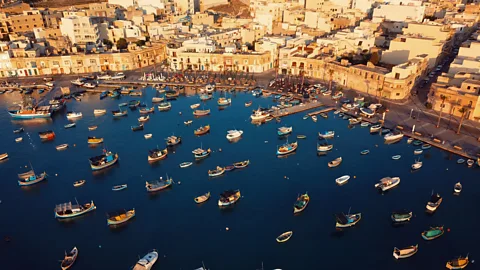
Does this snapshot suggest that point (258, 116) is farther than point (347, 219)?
Yes

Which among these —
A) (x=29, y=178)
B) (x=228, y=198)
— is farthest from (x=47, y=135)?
(x=228, y=198)

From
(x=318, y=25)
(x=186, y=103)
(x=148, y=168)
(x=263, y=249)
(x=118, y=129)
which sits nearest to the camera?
(x=263, y=249)

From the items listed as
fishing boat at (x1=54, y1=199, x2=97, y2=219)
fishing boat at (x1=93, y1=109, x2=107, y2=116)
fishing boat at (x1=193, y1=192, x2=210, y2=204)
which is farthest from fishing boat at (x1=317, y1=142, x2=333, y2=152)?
fishing boat at (x1=93, y1=109, x2=107, y2=116)

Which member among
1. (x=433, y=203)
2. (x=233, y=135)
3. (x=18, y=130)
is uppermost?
(x=18, y=130)

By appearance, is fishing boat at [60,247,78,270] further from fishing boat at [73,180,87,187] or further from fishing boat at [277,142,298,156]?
fishing boat at [277,142,298,156]

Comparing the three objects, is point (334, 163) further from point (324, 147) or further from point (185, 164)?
point (185, 164)

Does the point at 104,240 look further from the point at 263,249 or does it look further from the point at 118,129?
the point at 118,129

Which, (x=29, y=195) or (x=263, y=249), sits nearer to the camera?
(x=263, y=249)

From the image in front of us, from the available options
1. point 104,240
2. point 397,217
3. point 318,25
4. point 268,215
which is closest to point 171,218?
point 104,240
